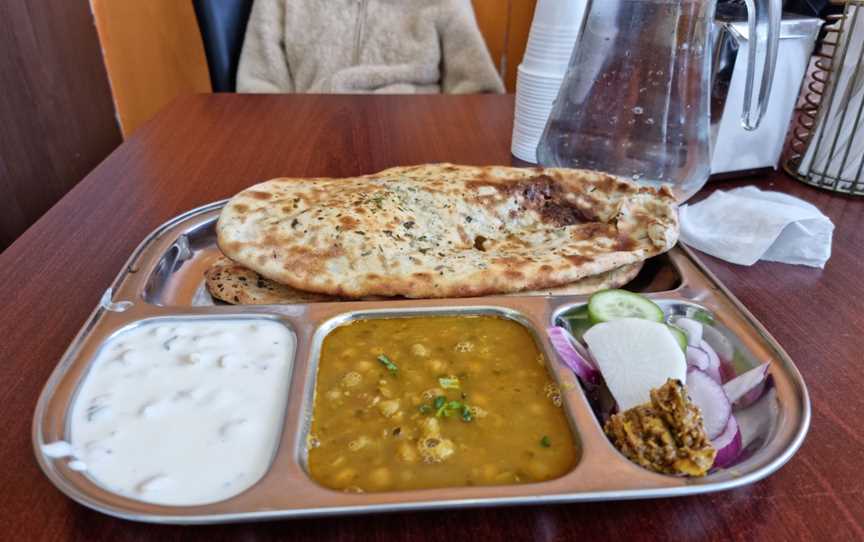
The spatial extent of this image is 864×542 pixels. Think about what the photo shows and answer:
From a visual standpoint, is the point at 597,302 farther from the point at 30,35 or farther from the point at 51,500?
the point at 30,35

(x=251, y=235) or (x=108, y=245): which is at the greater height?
(x=251, y=235)

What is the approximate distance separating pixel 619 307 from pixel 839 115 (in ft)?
3.46

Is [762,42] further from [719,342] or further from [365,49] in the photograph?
[365,49]

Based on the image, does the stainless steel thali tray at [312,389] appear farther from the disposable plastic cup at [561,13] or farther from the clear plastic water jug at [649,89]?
the disposable plastic cup at [561,13]

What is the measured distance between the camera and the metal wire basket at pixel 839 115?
1.55m

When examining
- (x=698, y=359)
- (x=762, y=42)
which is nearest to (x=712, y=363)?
(x=698, y=359)

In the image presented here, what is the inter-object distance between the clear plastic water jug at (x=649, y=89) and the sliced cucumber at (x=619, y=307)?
0.53 meters

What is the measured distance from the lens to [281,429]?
2.60 feet

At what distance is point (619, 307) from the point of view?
3.36 ft

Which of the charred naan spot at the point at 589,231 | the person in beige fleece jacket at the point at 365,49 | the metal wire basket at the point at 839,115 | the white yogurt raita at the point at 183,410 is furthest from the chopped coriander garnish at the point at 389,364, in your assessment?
the person in beige fleece jacket at the point at 365,49

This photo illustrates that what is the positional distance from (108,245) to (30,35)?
8.77ft

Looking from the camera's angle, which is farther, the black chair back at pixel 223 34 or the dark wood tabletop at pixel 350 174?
the black chair back at pixel 223 34

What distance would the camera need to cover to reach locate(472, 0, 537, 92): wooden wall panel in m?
4.23

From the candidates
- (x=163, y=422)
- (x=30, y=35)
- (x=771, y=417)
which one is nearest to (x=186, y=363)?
(x=163, y=422)
